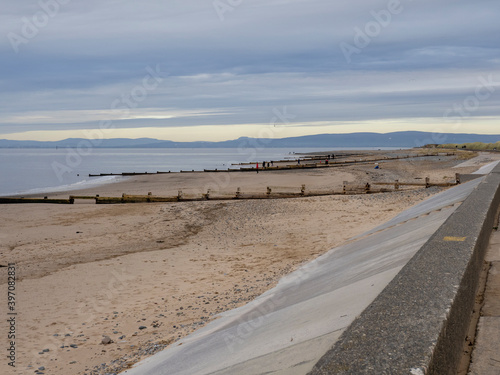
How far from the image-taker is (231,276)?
12.0 m

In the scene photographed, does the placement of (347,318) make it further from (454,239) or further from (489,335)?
(454,239)

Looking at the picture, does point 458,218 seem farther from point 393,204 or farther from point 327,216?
point 393,204

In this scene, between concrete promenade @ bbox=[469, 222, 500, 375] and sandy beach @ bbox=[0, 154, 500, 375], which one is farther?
sandy beach @ bbox=[0, 154, 500, 375]

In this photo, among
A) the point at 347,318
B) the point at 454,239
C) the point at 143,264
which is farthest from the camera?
the point at 143,264

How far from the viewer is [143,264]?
45.9 feet

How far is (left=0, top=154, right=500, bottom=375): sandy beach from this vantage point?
828cm

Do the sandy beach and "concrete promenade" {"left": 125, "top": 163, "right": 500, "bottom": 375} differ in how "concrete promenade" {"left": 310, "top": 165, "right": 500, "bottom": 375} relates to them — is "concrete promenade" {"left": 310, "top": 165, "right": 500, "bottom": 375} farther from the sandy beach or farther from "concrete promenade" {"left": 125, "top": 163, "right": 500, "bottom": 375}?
the sandy beach

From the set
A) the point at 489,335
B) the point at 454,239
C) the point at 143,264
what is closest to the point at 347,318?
the point at 489,335

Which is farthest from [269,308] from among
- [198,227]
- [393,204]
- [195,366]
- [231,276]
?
[393,204]

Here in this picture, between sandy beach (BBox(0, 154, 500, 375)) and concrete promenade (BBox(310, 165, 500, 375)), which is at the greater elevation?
concrete promenade (BBox(310, 165, 500, 375))

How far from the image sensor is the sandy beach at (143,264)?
8281mm

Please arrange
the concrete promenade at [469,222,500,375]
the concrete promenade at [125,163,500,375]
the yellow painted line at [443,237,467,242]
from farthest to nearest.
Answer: the yellow painted line at [443,237,467,242] < the concrete promenade at [469,222,500,375] < the concrete promenade at [125,163,500,375]

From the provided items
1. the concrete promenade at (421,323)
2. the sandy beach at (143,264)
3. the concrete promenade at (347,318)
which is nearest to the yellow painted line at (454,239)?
the concrete promenade at (347,318)

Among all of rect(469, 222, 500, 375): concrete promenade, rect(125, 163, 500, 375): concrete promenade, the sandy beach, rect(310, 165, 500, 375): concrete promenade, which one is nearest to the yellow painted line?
rect(125, 163, 500, 375): concrete promenade
